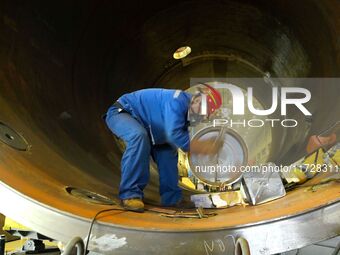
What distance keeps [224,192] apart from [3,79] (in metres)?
1.06

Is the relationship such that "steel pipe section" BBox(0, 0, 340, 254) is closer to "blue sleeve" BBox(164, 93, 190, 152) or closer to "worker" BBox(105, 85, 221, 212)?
"worker" BBox(105, 85, 221, 212)

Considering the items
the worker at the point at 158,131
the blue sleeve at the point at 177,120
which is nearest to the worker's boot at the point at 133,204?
the worker at the point at 158,131

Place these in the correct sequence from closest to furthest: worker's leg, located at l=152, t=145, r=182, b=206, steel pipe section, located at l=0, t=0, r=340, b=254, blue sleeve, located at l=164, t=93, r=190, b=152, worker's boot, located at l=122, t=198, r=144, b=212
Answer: steel pipe section, located at l=0, t=0, r=340, b=254 → worker's boot, located at l=122, t=198, r=144, b=212 → blue sleeve, located at l=164, t=93, r=190, b=152 → worker's leg, located at l=152, t=145, r=182, b=206

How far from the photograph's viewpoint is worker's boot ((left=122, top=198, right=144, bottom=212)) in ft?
5.64

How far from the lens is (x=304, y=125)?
238 cm

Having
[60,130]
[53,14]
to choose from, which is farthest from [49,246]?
[53,14]

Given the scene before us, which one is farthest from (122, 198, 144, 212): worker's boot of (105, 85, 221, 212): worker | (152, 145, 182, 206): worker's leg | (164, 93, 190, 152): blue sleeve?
(152, 145, 182, 206): worker's leg

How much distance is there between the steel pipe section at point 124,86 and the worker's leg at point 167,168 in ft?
0.26

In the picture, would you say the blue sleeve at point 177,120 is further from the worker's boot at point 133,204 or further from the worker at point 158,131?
the worker's boot at point 133,204

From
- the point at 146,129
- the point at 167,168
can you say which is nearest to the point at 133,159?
the point at 146,129

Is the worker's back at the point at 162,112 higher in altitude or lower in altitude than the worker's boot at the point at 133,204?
higher

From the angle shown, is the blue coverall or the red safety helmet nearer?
the blue coverall

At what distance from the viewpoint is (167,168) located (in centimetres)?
234

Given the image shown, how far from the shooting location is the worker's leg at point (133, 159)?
1.91 metres
